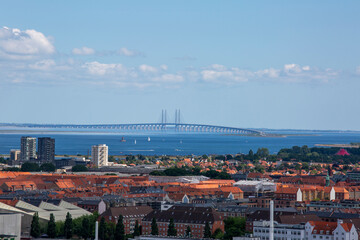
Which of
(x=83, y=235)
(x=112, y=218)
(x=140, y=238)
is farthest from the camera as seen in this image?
(x=112, y=218)

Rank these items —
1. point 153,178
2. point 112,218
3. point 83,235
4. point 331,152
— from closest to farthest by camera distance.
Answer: point 83,235 < point 112,218 < point 153,178 < point 331,152

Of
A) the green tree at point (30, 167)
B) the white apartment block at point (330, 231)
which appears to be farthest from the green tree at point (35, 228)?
the green tree at point (30, 167)

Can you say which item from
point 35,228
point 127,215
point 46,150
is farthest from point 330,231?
point 46,150

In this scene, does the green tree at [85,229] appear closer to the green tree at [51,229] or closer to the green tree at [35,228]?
the green tree at [51,229]

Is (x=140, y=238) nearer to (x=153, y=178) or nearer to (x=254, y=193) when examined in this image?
(x=254, y=193)

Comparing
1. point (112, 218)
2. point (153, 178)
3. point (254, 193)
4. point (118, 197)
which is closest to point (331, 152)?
point (153, 178)

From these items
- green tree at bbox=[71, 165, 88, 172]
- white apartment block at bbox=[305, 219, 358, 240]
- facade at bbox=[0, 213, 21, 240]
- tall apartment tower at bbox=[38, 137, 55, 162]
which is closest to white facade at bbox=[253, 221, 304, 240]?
white apartment block at bbox=[305, 219, 358, 240]
